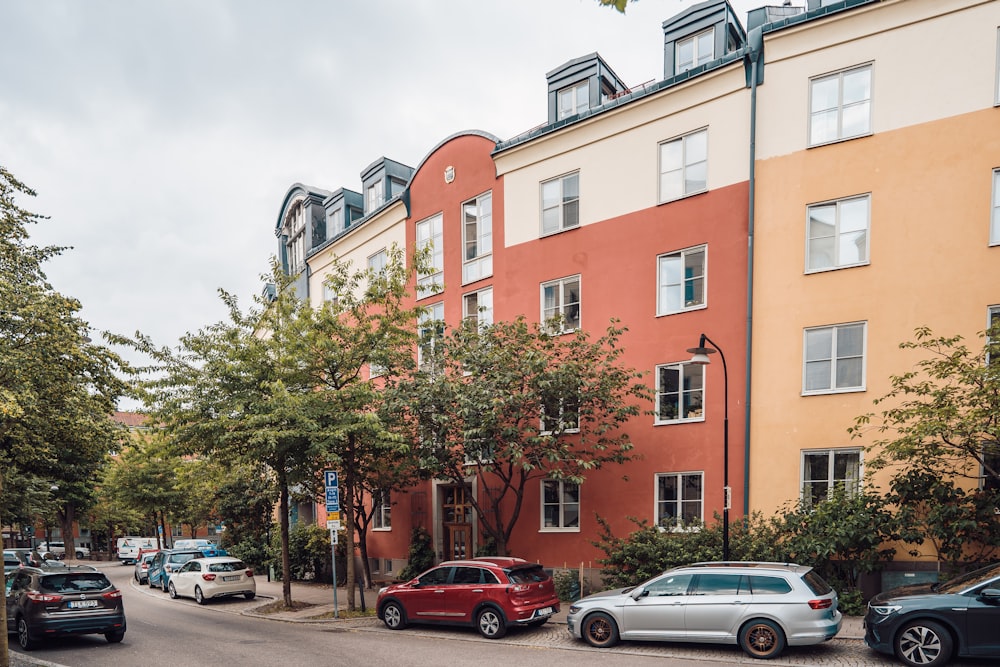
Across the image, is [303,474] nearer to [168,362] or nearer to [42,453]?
[168,362]

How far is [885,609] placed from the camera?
10.2m

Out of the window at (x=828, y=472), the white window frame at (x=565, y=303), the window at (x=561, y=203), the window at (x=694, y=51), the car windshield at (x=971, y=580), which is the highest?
the window at (x=694, y=51)

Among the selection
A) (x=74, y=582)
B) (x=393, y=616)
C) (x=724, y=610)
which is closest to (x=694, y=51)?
(x=724, y=610)

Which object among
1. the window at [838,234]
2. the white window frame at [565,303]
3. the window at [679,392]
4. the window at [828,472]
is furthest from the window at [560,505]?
the window at [838,234]

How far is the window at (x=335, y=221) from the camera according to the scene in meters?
29.9

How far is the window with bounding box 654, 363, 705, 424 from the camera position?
1741cm

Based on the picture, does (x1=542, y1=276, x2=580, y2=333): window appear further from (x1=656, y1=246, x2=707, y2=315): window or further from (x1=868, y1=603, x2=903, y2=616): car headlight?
(x1=868, y1=603, x2=903, y2=616): car headlight

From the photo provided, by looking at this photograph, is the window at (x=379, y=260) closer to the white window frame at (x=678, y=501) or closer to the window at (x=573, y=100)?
the window at (x=573, y=100)

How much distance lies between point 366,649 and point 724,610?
638 cm

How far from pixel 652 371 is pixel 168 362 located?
40.2 feet

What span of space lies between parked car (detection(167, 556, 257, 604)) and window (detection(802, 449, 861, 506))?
54.9 feet

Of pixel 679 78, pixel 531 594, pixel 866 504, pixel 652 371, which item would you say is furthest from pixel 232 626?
pixel 679 78

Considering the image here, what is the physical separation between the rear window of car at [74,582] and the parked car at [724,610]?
957cm

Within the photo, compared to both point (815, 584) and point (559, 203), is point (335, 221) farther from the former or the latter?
point (815, 584)
